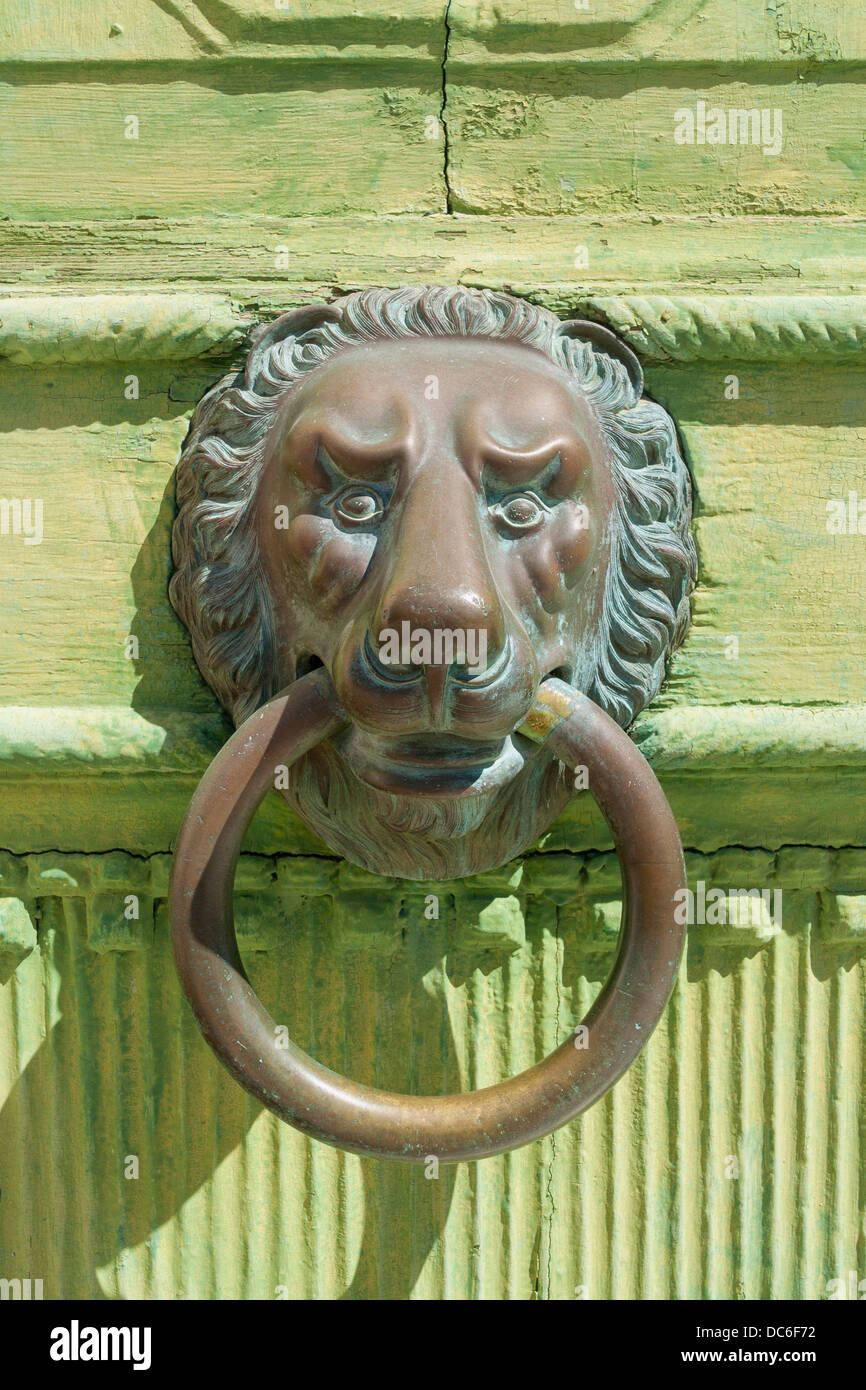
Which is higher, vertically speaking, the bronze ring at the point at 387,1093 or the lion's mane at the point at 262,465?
the lion's mane at the point at 262,465

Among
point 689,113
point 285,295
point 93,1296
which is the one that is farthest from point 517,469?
point 93,1296

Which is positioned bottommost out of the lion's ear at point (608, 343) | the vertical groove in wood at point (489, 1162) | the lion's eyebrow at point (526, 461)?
the vertical groove in wood at point (489, 1162)

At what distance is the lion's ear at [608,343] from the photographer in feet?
4.03

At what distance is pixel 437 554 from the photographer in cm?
99

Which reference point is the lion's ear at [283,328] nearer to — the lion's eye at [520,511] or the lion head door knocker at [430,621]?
the lion head door knocker at [430,621]

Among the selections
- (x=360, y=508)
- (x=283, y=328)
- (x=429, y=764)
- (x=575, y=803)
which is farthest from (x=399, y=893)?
(x=283, y=328)

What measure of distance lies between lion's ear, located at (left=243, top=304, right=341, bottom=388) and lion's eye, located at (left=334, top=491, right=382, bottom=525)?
21cm

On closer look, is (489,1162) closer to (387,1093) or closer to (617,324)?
(387,1093)

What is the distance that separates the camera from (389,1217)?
135cm

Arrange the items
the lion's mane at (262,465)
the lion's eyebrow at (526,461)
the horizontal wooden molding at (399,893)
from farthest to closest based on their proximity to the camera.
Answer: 1. the horizontal wooden molding at (399,893)
2. the lion's mane at (262,465)
3. the lion's eyebrow at (526,461)

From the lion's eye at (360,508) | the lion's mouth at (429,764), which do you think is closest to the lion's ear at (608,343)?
the lion's eye at (360,508)

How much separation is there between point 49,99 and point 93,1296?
1.24 metres

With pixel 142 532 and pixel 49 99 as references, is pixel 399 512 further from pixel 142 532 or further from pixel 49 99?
pixel 49 99

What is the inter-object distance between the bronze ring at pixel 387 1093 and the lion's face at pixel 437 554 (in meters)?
0.08
